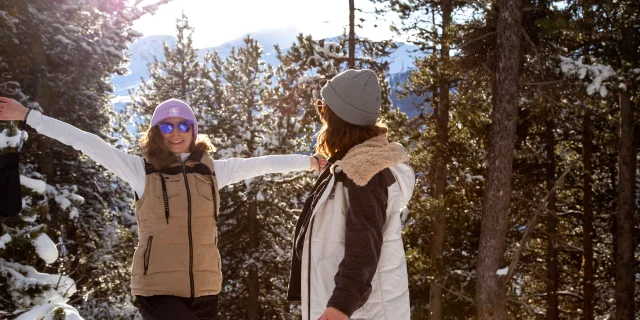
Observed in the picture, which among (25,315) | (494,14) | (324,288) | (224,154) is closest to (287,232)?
(224,154)

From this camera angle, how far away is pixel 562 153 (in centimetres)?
1761

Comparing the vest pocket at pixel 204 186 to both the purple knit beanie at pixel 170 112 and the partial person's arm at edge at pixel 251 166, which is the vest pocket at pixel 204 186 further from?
the purple knit beanie at pixel 170 112

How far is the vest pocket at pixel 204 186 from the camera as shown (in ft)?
12.1

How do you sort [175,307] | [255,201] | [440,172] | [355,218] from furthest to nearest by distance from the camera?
[255,201] → [440,172] → [175,307] → [355,218]

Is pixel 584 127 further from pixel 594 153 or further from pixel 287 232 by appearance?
pixel 287 232

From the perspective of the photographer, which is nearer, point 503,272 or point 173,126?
point 173,126

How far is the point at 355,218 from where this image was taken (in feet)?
8.21

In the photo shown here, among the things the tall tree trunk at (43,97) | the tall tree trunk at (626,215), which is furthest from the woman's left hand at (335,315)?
the tall tree trunk at (626,215)

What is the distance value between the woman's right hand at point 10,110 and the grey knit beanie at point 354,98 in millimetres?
2113

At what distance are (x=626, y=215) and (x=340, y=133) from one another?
1390cm

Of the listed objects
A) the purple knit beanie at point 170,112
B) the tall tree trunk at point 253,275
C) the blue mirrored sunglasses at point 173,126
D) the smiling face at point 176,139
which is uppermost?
the purple knit beanie at point 170,112

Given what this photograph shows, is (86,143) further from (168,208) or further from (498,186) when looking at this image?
(498,186)

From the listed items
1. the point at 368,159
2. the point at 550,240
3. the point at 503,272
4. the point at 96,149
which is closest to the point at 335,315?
the point at 368,159

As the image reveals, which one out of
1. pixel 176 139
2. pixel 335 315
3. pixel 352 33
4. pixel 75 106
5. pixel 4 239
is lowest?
pixel 335 315
